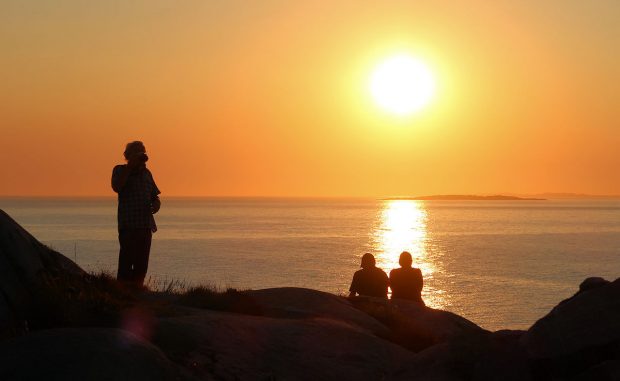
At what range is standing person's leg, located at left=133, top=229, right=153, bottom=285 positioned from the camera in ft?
42.2

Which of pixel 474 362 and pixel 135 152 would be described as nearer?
pixel 474 362

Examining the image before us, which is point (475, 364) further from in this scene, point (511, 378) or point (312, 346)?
point (312, 346)

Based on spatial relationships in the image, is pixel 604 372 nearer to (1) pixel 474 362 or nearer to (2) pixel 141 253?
(1) pixel 474 362

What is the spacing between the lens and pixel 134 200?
12.8 m

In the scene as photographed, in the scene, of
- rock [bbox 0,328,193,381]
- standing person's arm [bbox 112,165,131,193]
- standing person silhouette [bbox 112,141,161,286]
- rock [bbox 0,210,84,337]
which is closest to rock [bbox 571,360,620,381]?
rock [bbox 0,328,193,381]

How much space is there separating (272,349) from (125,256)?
4078 mm

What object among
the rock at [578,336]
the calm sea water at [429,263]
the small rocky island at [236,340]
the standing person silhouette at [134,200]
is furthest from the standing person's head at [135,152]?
the calm sea water at [429,263]

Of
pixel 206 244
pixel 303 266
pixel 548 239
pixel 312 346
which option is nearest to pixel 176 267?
pixel 303 266

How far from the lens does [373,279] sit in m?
16.6

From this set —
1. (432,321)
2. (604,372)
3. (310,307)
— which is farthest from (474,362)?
(432,321)

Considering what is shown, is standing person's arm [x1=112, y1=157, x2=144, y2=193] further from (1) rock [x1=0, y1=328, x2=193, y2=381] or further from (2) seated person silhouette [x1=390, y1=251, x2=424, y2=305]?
(2) seated person silhouette [x1=390, y1=251, x2=424, y2=305]

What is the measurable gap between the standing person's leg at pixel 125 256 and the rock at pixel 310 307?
6.73 ft

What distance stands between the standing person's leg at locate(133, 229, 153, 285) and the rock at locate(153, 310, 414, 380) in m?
2.01

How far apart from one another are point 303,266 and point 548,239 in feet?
179
